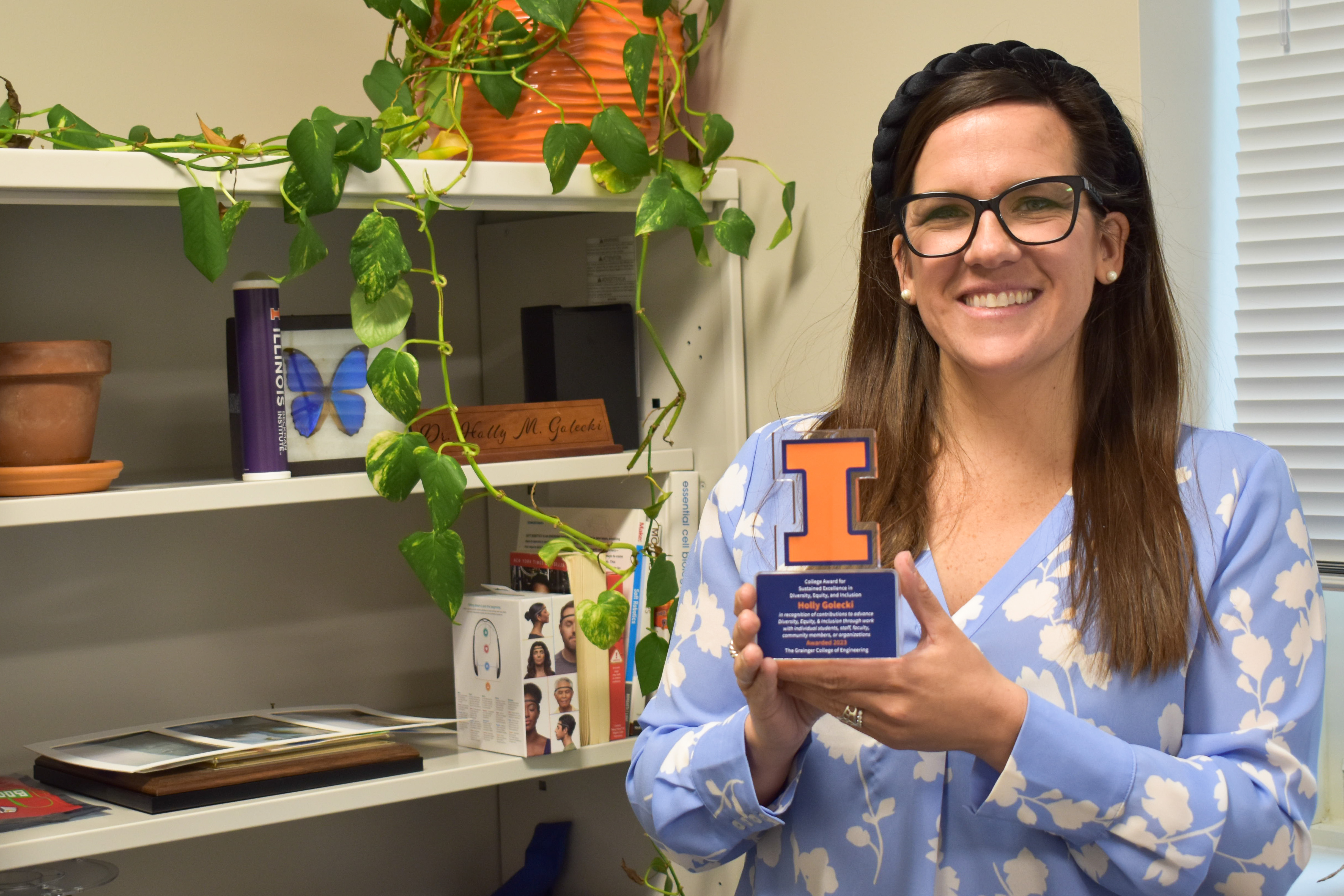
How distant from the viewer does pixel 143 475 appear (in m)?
1.74

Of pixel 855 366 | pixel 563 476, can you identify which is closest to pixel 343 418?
pixel 563 476

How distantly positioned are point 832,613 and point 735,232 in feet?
2.81

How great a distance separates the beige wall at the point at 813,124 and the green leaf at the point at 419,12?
0.45 m

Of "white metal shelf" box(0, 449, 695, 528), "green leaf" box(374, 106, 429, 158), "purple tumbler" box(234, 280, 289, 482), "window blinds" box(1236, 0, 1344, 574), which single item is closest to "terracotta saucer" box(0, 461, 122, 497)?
"white metal shelf" box(0, 449, 695, 528)

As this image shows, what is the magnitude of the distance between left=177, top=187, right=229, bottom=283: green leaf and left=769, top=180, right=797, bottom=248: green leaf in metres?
0.66

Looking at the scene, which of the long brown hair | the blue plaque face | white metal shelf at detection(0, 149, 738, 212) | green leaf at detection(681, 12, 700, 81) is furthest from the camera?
green leaf at detection(681, 12, 700, 81)

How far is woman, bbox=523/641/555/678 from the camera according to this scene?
1538 millimetres

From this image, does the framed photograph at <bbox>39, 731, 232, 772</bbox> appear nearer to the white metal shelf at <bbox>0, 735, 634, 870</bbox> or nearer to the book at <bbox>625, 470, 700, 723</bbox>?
the white metal shelf at <bbox>0, 735, 634, 870</bbox>

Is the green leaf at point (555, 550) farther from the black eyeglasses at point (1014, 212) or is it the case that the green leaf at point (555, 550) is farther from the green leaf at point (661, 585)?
the black eyeglasses at point (1014, 212)

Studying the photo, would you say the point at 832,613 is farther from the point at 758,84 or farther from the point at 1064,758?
the point at 758,84

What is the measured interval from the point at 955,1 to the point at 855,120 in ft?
0.63

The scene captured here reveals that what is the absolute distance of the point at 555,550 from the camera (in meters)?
1.62

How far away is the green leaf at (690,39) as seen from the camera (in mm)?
1695

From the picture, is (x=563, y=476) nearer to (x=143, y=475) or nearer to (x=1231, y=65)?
(x=143, y=475)
